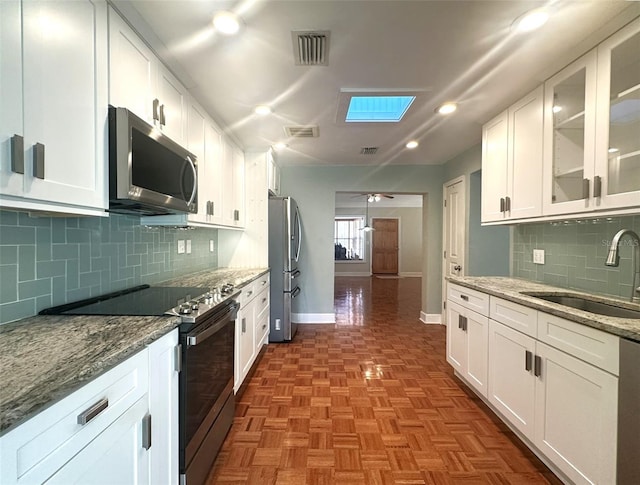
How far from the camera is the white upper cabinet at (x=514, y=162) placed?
2031 millimetres

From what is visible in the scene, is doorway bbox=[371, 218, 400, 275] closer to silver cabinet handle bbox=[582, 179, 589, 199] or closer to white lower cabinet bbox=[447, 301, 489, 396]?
white lower cabinet bbox=[447, 301, 489, 396]

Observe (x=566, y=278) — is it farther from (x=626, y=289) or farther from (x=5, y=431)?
(x=5, y=431)

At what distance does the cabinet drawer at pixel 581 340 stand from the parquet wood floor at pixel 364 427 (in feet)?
2.52

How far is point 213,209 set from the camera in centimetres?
242

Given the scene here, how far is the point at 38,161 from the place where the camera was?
916mm

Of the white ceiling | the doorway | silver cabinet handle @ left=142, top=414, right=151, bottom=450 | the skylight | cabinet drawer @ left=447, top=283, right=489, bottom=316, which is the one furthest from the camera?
the doorway

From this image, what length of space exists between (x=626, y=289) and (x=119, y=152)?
107 inches

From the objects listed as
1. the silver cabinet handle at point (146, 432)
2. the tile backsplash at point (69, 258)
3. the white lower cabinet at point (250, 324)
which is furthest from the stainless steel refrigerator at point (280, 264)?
the silver cabinet handle at point (146, 432)

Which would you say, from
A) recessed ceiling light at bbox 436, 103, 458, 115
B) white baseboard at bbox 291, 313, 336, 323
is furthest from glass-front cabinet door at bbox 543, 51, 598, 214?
white baseboard at bbox 291, 313, 336, 323

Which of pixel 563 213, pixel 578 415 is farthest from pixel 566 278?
pixel 578 415

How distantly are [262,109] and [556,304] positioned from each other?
2392mm

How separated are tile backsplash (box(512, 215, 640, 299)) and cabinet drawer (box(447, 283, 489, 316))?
61cm

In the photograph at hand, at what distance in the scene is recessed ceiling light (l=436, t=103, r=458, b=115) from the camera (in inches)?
91.2

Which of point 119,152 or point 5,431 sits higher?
point 119,152
